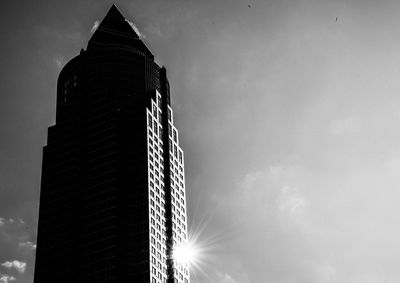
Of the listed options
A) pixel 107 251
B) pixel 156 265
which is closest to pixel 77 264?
pixel 107 251

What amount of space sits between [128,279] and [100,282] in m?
7.13

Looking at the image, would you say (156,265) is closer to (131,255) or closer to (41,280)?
(131,255)

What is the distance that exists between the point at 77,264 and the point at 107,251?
8.96 metres

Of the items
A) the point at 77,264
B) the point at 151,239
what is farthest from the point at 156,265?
the point at 77,264

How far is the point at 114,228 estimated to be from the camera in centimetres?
19950

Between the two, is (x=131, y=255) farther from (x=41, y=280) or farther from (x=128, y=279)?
(x=41, y=280)

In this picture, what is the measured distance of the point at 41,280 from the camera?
199875 mm

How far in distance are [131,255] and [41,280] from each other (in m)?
25.9

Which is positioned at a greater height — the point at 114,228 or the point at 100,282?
the point at 114,228

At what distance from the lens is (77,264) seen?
647ft

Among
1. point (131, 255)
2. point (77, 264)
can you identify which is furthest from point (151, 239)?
point (77, 264)

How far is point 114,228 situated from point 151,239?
10.7m

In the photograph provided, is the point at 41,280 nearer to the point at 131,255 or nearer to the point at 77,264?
the point at 77,264

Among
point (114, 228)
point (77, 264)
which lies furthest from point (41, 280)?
point (114, 228)
